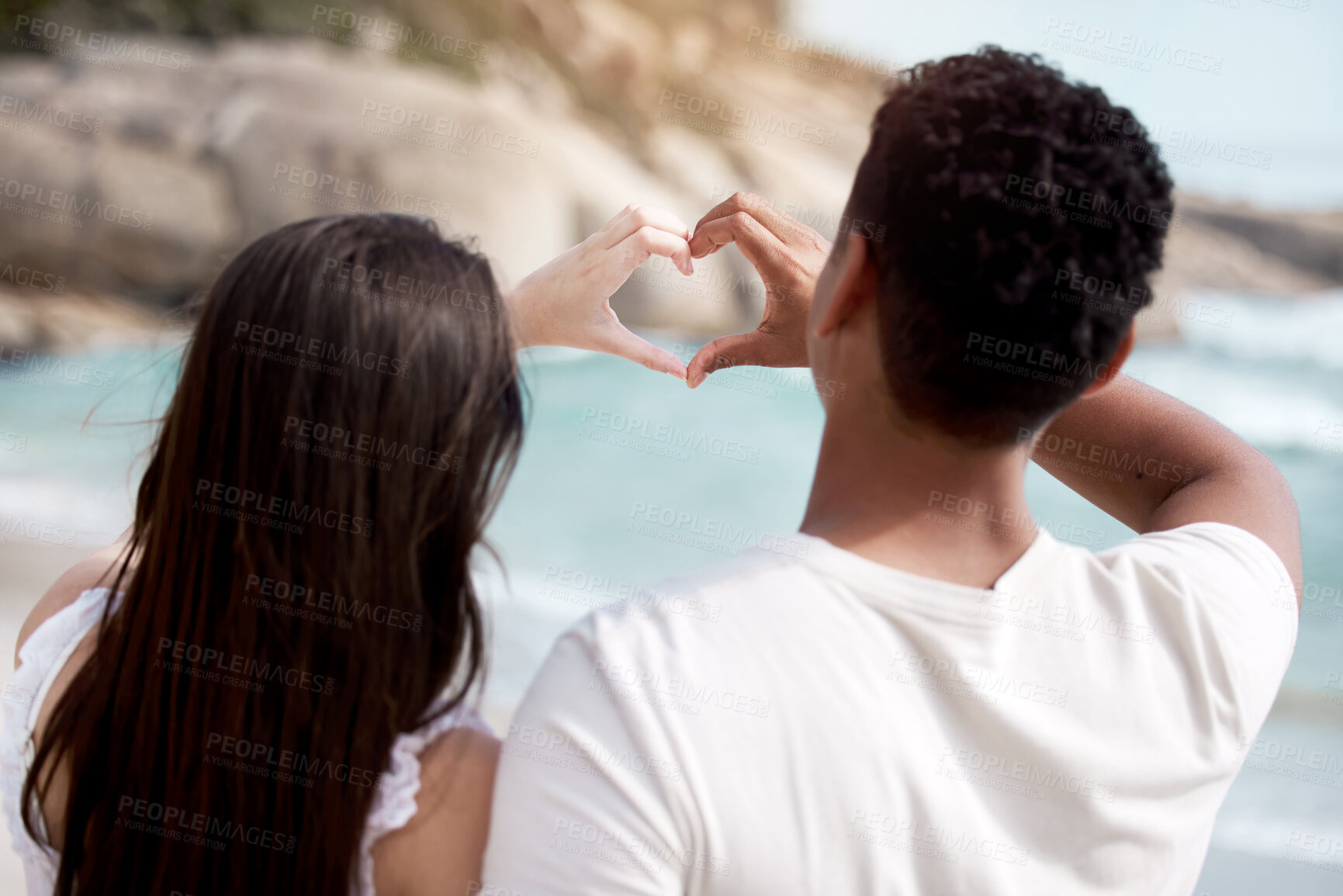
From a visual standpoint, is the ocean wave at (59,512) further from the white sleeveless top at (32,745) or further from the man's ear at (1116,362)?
the man's ear at (1116,362)

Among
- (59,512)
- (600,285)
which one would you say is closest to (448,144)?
(59,512)

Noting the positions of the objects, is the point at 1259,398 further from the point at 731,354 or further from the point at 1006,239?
the point at 1006,239

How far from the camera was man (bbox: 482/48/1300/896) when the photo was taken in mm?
666

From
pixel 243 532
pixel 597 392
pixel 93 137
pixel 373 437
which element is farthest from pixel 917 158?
pixel 93 137

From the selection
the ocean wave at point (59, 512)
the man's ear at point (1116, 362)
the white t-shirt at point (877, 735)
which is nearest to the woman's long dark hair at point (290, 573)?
the white t-shirt at point (877, 735)

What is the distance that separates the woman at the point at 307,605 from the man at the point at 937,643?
0.15m

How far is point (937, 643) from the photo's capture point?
2.34 feet

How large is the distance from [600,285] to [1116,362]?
654 mm

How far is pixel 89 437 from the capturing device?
24.9 feet

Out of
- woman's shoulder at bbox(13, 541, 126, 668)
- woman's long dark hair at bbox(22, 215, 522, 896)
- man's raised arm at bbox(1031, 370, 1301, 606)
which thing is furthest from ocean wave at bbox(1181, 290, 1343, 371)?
woman's shoulder at bbox(13, 541, 126, 668)

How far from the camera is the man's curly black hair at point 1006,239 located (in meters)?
0.68

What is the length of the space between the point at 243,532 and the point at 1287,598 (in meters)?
0.95

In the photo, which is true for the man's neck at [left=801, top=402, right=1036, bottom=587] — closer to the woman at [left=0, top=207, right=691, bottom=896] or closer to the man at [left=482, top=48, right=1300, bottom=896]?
the man at [left=482, top=48, right=1300, bottom=896]

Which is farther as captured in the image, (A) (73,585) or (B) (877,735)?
(A) (73,585)
